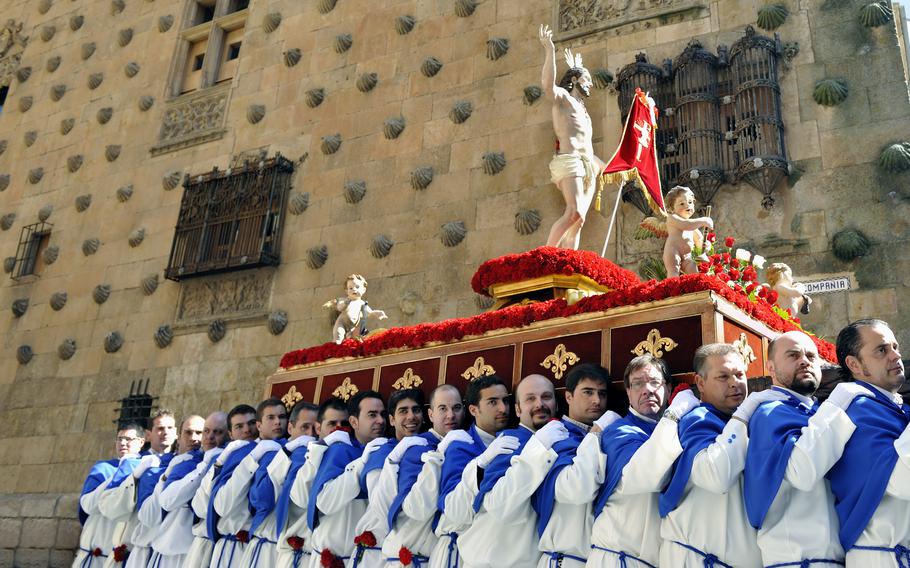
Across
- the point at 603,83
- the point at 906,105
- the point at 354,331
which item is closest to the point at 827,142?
the point at 906,105

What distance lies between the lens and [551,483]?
4723mm

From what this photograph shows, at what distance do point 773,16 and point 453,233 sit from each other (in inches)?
211

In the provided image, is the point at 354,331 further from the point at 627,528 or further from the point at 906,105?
the point at 906,105

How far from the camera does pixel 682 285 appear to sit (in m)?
5.99

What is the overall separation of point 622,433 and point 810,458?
1.14 m

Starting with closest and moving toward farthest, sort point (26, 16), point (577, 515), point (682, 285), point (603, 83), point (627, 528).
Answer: point (627, 528)
point (577, 515)
point (682, 285)
point (603, 83)
point (26, 16)

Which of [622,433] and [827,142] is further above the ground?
[827,142]

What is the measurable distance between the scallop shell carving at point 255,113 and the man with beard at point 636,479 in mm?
12825

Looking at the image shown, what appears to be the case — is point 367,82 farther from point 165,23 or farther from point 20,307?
point 20,307

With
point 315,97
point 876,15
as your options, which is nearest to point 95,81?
point 315,97

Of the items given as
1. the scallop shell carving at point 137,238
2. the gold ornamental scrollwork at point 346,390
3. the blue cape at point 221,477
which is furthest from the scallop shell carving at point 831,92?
the scallop shell carving at point 137,238

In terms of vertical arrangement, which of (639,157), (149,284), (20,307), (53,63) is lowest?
(639,157)

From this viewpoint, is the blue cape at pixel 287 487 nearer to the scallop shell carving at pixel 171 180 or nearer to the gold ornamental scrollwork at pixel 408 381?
the gold ornamental scrollwork at pixel 408 381

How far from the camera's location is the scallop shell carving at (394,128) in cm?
1393
